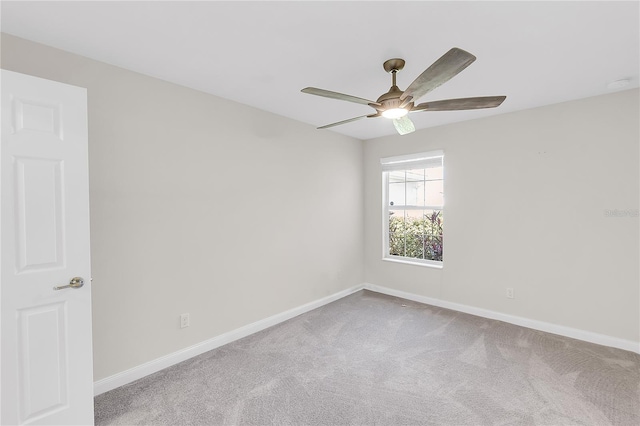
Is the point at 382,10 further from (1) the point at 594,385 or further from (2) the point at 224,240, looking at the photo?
(1) the point at 594,385

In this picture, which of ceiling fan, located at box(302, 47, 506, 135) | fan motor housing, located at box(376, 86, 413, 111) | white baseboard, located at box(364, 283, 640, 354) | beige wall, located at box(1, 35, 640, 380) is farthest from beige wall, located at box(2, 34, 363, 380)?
fan motor housing, located at box(376, 86, 413, 111)

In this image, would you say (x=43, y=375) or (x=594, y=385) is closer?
(x=43, y=375)

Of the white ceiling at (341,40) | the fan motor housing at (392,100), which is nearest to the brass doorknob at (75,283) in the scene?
the white ceiling at (341,40)

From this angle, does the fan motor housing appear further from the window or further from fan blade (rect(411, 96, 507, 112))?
the window

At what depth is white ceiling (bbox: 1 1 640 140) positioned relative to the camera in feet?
5.19

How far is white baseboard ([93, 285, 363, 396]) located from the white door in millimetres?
424

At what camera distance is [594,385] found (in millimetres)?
2203

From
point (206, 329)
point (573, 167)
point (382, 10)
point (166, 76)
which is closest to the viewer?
point (382, 10)

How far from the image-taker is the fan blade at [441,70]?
1.36m

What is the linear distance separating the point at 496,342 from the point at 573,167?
1.93 meters

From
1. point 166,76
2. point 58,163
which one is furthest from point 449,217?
point 58,163

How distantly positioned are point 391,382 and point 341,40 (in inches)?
97.6

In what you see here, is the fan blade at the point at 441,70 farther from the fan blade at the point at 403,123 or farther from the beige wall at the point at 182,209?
the beige wall at the point at 182,209

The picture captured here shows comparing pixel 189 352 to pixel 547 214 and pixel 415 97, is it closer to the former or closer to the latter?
pixel 415 97
